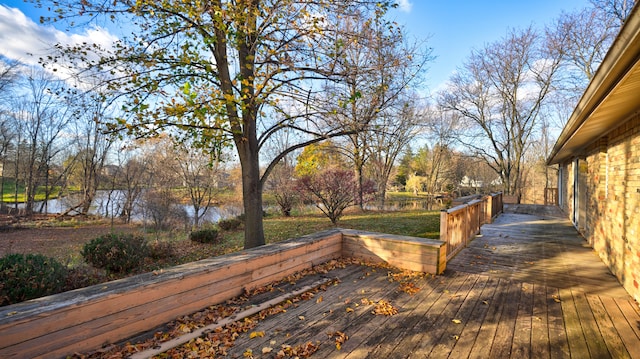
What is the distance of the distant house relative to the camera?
2.09 m

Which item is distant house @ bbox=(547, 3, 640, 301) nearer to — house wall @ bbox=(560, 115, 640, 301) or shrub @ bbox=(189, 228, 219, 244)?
house wall @ bbox=(560, 115, 640, 301)

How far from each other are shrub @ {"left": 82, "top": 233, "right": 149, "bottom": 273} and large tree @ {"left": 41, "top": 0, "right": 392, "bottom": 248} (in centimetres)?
209

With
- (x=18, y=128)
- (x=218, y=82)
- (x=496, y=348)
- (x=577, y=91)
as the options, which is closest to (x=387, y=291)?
(x=496, y=348)

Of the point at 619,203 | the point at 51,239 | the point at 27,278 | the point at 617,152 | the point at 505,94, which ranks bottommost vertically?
the point at 51,239

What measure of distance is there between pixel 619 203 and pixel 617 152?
0.90 meters

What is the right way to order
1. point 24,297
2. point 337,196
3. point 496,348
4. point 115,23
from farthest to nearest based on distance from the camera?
point 337,196
point 115,23
point 24,297
point 496,348

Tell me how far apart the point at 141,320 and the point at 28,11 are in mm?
5590

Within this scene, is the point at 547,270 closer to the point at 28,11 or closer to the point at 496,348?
the point at 496,348

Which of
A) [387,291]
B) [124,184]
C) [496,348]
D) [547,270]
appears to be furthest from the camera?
[124,184]

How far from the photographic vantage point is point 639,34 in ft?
5.39

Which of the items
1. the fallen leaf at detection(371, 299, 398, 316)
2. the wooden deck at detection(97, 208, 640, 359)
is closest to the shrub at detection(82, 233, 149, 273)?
the wooden deck at detection(97, 208, 640, 359)

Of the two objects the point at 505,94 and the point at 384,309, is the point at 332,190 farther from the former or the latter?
the point at 505,94

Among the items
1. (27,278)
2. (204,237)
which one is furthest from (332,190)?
(27,278)

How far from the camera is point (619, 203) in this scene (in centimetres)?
412
